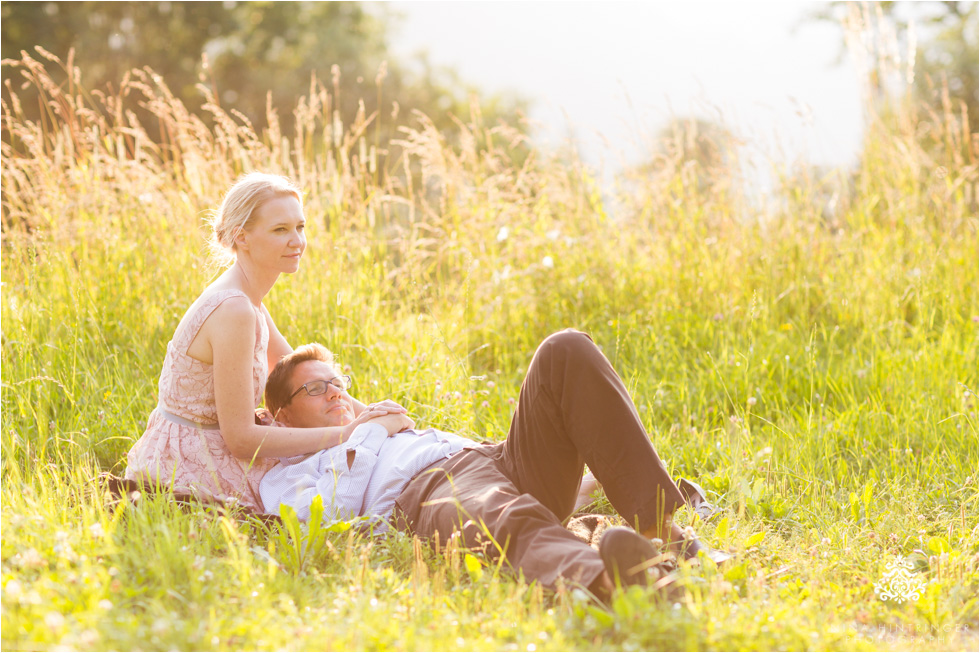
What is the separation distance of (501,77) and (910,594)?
20.7 metres

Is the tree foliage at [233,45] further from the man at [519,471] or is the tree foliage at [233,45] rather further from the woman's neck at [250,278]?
the man at [519,471]

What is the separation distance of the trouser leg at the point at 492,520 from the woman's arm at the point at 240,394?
1.14 ft

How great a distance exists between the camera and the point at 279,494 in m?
2.46

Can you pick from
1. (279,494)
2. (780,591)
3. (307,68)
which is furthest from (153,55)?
(780,591)

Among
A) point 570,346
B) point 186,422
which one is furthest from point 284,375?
point 570,346

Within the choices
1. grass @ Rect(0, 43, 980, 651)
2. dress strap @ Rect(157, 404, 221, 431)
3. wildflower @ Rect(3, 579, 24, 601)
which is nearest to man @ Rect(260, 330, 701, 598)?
grass @ Rect(0, 43, 980, 651)

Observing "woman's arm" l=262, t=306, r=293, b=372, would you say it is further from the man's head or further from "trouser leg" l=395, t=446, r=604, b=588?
"trouser leg" l=395, t=446, r=604, b=588

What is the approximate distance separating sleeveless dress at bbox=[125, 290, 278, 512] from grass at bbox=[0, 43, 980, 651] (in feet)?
0.60

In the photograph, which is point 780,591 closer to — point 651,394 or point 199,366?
point 651,394

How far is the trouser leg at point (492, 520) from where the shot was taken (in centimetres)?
190

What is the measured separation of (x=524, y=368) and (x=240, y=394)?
1.81 meters

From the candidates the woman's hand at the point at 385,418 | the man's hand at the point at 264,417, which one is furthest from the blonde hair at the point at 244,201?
the woman's hand at the point at 385,418

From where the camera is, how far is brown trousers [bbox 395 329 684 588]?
80.0 inches

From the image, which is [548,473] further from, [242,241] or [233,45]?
[233,45]
